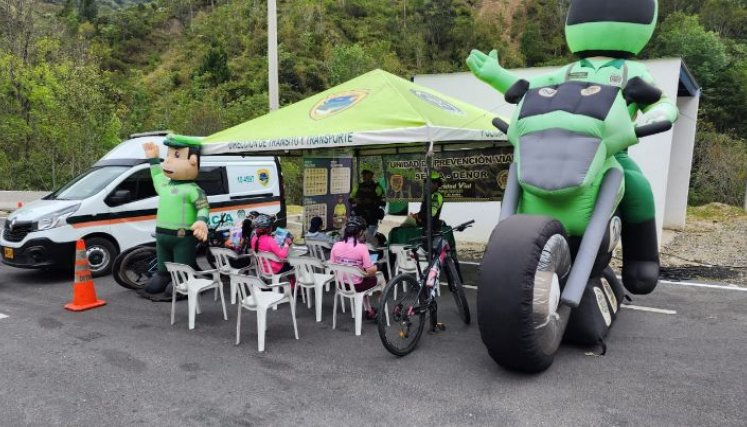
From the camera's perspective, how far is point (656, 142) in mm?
9914

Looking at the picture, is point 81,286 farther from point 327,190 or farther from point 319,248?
point 327,190

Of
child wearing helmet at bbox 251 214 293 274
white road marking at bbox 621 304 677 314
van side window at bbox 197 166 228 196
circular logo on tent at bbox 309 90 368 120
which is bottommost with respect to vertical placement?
white road marking at bbox 621 304 677 314

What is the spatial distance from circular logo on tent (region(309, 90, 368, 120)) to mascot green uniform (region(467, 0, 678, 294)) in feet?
5.06

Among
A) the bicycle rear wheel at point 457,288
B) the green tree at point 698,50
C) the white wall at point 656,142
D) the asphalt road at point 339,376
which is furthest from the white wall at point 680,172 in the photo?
the green tree at point 698,50

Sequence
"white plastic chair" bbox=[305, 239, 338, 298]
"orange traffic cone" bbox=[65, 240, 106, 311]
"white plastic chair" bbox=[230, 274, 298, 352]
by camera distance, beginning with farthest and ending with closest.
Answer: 1. "white plastic chair" bbox=[305, 239, 338, 298]
2. "orange traffic cone" bbox=[65, 240, 106, 311]
3. "white plastic chair" bbox=[230, 274, 298, 352]

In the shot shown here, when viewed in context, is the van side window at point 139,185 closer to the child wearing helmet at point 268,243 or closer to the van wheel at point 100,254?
the van wheel at point 100,254

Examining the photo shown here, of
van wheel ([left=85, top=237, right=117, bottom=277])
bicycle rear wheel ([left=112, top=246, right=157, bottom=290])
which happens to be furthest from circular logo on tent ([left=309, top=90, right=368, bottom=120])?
van wheel ([left=85, top=237, right=117, bottom=277])

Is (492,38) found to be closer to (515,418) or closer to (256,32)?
(256,32)

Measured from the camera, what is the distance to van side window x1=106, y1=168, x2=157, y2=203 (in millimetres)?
7584

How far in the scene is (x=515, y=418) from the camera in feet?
10.9

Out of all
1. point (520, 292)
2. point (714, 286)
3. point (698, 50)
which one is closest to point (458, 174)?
point (714, 286)

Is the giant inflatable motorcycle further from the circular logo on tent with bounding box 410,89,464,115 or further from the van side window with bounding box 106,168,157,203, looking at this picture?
the van side window with bounding box 106,168,157,203

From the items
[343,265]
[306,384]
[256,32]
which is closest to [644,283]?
[343,265]

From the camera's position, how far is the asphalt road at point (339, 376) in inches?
134
